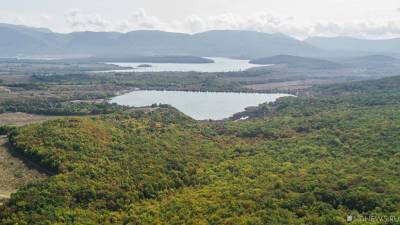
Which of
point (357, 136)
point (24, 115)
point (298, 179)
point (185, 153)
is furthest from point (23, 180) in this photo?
point (24, 115)

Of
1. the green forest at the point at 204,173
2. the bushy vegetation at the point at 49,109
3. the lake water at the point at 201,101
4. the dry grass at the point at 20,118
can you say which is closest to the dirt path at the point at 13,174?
the green forest at the point at 204,173

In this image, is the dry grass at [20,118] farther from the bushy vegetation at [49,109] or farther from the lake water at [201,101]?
the lake water at [201,101]

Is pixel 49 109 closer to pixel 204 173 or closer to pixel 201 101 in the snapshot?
pixel 201 101

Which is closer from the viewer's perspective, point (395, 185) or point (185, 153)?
point (395, 185)

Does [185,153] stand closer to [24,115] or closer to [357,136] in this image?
[357,136]

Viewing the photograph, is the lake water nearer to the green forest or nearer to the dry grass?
the dry grass

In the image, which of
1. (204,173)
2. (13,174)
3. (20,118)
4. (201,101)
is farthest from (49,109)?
(204,173)

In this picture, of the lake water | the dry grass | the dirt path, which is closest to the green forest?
the dirt path
